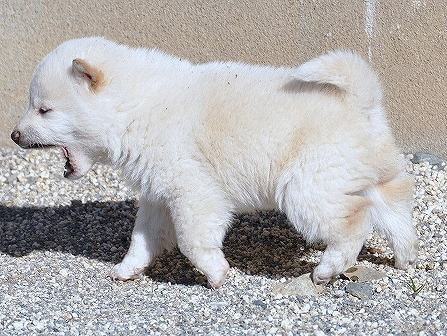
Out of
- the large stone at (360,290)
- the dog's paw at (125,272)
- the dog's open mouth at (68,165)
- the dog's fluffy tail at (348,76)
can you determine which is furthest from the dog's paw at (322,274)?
the dog's open mouth at (68,165)

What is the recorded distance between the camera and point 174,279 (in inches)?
211

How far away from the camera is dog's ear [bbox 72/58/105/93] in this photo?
4.95 metres

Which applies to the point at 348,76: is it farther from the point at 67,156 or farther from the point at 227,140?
the point at 67,156

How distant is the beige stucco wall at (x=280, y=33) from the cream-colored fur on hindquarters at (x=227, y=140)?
147 cm

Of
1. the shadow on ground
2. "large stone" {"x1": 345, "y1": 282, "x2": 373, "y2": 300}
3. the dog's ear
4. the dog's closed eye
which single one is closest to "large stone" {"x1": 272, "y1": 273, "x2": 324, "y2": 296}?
"large stone" {"x1": 345, "y1": 282, "x2": 373, "y2": 300}

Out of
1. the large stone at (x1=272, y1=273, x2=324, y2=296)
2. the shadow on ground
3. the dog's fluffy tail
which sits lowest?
the shadow on ground

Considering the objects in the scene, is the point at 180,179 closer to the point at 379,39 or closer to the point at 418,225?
the point at 418,225

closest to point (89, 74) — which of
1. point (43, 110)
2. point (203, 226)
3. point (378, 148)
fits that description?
point (43, 110)

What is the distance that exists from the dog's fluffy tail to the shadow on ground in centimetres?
107

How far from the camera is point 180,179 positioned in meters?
4.95

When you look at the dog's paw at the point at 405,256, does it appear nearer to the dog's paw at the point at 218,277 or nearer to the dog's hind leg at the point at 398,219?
the dog's hind leg at the point at 398,219

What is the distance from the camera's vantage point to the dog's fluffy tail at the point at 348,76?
188 inches

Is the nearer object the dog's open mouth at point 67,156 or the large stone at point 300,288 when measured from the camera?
the large stone at point 300,288

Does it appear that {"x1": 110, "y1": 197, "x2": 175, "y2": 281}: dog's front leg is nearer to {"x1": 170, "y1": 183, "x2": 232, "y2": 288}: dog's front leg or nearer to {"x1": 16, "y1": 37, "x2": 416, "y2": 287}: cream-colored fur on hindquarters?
{"x1": 16, "y1": 37, "x2": 416, "y2": 287}: cream-colored fur on hindquarters
